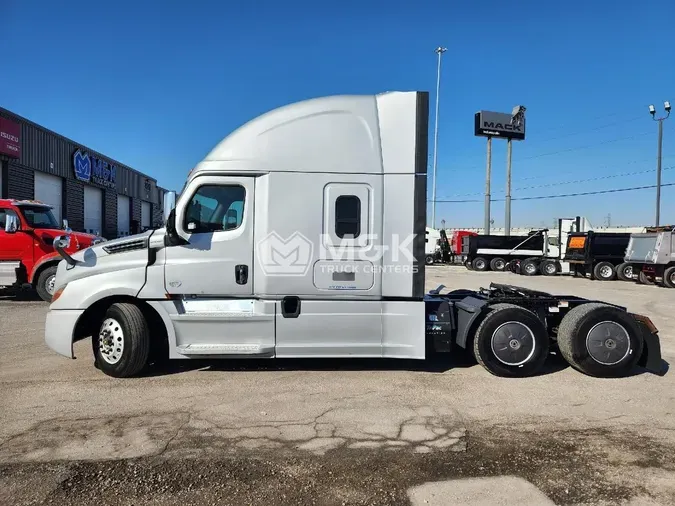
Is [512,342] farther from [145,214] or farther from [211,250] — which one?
[145,214]

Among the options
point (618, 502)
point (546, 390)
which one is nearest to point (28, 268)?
point (546, 390)

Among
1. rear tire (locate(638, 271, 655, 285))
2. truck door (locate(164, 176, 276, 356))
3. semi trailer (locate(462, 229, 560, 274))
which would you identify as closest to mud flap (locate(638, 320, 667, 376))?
truck door (locate(164, 176, 276, 356))

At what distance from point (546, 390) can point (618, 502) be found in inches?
93.5

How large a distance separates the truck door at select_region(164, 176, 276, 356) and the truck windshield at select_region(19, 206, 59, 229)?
8876 mm

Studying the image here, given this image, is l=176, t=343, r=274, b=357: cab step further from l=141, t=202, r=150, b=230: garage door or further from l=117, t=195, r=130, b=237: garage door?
l=141, t=202, r=150, b=230: garage door

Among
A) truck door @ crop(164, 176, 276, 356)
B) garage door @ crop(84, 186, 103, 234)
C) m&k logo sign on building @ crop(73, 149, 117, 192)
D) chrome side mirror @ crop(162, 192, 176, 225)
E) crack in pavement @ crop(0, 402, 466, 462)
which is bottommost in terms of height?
crack in pavement @ crop(0, 402, 466, 462)

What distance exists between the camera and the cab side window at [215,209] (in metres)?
5.59

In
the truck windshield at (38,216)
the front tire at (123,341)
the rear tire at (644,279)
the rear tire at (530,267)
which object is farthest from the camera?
the rear tire at (530,267)

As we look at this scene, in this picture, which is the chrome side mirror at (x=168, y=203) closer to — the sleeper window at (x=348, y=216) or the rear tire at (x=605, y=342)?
the sleeper window at (x=348, y=216)

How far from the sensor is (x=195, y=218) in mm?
5613

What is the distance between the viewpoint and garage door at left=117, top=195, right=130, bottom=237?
34750 millimetres

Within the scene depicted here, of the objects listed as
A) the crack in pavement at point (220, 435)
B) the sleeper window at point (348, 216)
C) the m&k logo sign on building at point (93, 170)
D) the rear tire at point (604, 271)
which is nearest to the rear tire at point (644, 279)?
the rear tire at point (604, 271)

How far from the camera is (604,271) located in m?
24.5

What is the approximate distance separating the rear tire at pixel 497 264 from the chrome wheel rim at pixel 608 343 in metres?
26.9
